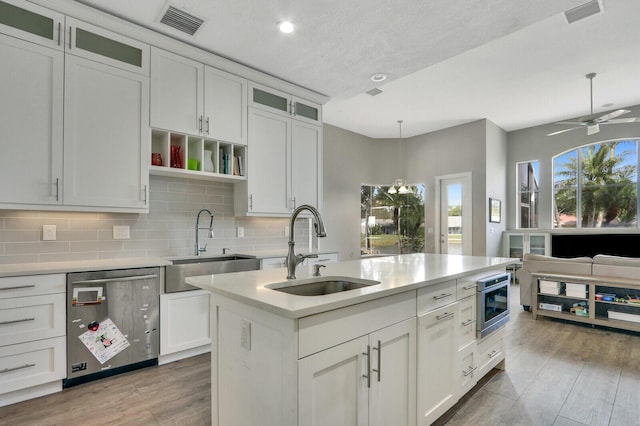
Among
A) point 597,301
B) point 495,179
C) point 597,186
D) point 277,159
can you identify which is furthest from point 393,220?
point 277,159

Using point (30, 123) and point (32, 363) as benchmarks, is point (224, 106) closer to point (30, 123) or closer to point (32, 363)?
point (30, 123)

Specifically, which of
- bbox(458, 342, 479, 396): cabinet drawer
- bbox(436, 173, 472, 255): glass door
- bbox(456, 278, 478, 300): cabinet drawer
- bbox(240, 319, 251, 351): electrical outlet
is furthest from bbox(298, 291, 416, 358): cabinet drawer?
bbox(436, 173, 472, 255): glass door

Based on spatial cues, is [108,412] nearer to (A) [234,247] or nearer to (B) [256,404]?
(B) [256,404]

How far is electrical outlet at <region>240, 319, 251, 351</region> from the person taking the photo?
4.71 feet

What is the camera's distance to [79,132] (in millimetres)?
2602

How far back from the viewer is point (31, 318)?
226 cm

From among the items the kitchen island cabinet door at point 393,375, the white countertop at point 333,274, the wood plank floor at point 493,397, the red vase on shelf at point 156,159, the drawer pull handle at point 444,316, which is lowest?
the wood plank floor at point 493,397

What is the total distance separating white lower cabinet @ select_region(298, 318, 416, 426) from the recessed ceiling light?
2.42 meters

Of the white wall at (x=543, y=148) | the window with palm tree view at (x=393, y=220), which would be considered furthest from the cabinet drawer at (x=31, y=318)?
the white wall at (x=543, y=148)

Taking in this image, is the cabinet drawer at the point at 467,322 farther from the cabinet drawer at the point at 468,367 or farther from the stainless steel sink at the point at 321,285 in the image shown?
the stainless steel sink at the point at 321,285

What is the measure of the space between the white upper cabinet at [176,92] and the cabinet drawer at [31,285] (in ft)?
4.69

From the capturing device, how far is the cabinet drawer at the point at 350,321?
4.06 ft

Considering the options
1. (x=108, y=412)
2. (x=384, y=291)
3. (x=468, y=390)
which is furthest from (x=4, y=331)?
(x=468, y=390)

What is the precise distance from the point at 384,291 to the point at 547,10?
8.34 feet
